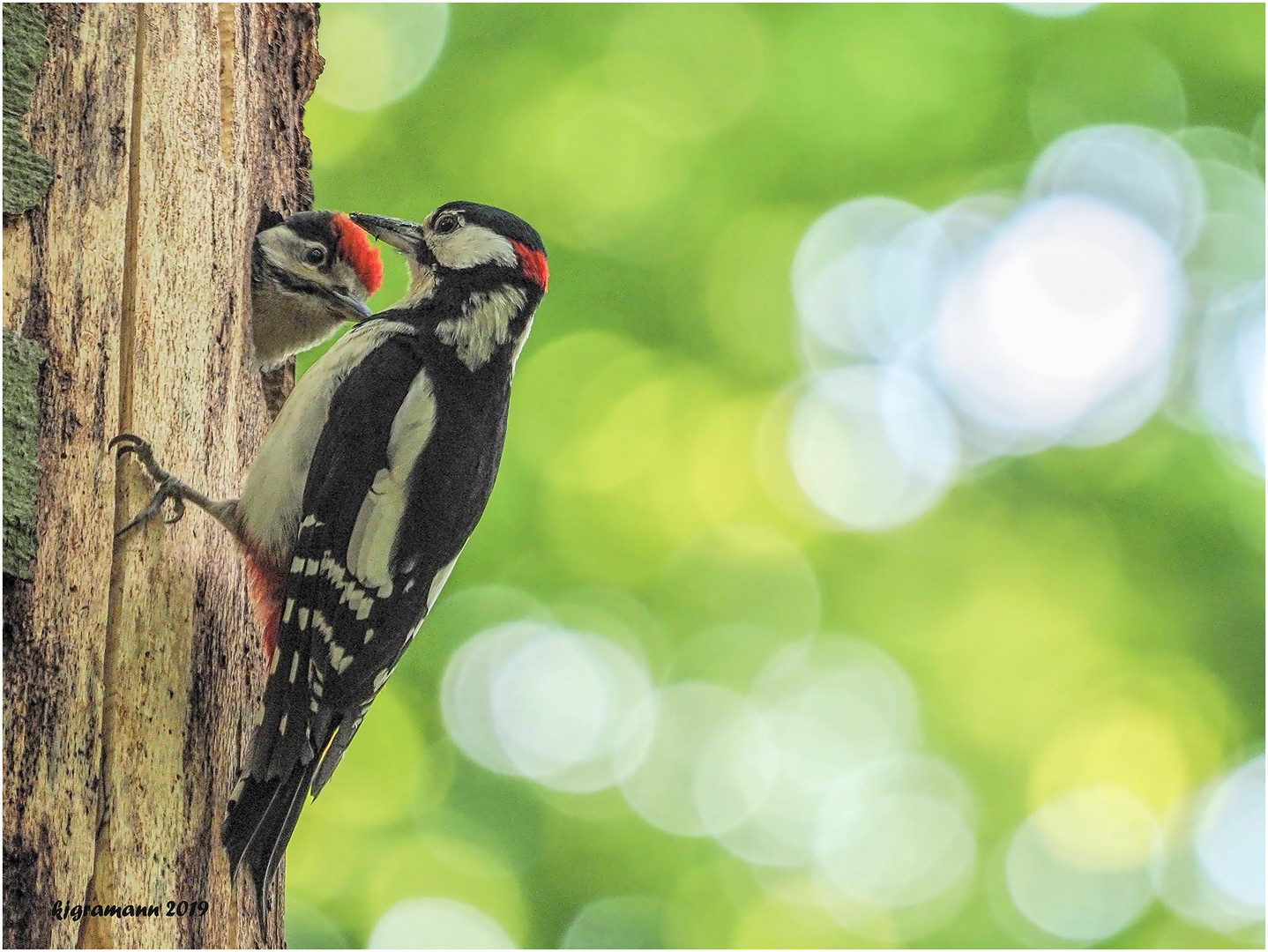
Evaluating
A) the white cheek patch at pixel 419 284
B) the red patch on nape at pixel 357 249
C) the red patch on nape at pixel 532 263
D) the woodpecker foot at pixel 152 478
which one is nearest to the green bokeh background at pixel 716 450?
the red patch on nape at pixel 357 249

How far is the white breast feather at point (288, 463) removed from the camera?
2.30 metres

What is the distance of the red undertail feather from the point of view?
2340mm

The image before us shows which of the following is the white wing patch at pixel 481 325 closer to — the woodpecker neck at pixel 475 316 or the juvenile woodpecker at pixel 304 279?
the woodpecker neck at pixel 475 316

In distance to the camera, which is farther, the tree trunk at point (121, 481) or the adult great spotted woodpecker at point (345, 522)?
the adult great spotted woodpecker at point (345, 522)

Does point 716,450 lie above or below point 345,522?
above

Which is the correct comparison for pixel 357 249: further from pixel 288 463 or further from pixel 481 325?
pixel 288 463

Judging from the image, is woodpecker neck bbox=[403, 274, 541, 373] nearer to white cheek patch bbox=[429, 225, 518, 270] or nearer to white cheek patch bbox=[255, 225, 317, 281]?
white cheek patch bbox=[429, 225, 518, 270]

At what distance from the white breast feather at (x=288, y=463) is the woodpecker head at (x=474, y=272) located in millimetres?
291

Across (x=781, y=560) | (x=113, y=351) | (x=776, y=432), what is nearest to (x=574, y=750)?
(x=781, y=560)

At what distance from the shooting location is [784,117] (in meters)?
4.88

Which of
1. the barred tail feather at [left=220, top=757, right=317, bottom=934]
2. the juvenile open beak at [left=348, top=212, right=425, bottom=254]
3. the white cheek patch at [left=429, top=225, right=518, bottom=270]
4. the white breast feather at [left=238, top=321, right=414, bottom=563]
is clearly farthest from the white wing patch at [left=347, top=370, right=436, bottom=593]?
the juvenile open beak at [left=348, top=212, right=425, bottom=254]

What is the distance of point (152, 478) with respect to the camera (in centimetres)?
210

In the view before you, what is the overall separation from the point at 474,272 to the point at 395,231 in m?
0.27

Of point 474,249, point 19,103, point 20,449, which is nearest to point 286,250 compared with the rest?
point 474,249
